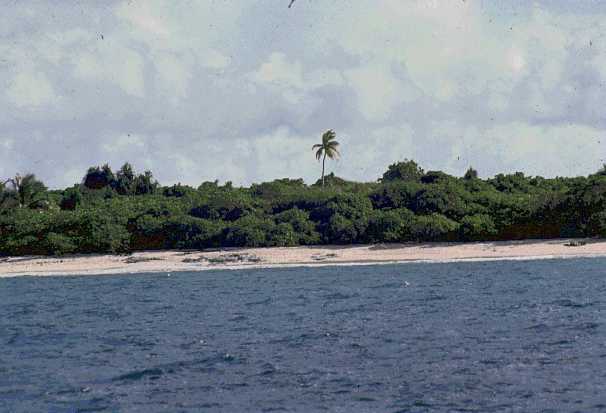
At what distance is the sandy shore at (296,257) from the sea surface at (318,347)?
1188 centimetres

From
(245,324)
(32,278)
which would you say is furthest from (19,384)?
(32,278)

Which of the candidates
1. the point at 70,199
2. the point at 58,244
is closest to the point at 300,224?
the point at 58,244

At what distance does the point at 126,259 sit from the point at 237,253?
6.92 m

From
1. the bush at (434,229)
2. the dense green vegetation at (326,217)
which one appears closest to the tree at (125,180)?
the dense green vegetation at (326,217)

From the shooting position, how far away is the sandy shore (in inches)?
2160

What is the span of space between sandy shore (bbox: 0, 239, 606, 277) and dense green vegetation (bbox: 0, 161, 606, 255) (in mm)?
1242

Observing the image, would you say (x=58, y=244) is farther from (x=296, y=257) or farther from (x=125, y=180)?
(x=125, y=180)

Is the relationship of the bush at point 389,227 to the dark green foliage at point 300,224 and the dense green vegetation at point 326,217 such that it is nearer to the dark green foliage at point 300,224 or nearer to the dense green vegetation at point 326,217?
the dense green vegetation at point 326,217

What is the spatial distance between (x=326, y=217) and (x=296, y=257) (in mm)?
6770

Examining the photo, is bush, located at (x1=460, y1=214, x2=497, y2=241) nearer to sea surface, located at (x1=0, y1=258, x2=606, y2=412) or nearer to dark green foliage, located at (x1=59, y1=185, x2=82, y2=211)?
sea surface, located at (x1=0, y1=258, x2=606, y2=412)

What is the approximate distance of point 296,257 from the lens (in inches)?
2292

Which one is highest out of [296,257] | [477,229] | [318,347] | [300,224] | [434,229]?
[300,224]

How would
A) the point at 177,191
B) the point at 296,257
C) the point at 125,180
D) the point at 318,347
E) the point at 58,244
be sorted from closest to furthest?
1. the point at 318,347
2. the point at 296,257
3. the point at 58,244
4. the point at 177,191
5. the point at 125,180

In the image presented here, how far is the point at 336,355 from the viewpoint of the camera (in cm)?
2284
